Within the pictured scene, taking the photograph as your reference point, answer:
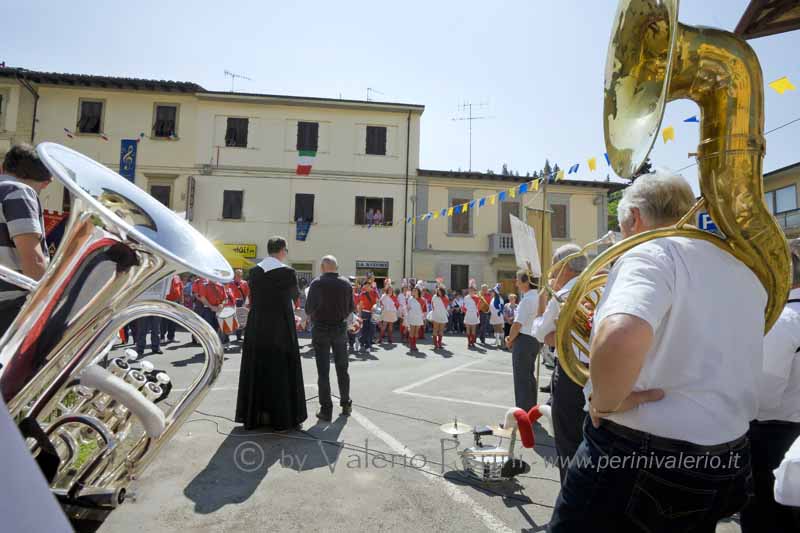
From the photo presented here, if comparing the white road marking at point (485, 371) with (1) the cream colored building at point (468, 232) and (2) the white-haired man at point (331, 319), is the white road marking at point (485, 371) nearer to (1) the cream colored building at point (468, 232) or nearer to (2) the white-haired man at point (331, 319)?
(2) the white-haired man at point (331, 319)

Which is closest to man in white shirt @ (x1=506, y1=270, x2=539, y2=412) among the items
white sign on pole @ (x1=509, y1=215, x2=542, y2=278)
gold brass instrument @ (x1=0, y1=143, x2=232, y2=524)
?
white sign on pole @ (x1=509, y1=215, x2=542, y2=278)

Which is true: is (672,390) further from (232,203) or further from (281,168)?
(232,203)

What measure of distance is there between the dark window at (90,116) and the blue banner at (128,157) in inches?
74.4

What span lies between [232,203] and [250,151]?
2.55 meters

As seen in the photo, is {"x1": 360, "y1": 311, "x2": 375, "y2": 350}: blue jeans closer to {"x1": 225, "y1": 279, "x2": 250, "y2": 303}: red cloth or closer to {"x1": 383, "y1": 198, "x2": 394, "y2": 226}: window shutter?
{"x1": 225, "y1": 279, "x2": 250, "y2": 303}: red cloth

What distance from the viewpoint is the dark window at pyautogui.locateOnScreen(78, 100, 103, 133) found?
827 inches

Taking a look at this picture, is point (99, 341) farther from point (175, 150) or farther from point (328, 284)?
point (175, 150)

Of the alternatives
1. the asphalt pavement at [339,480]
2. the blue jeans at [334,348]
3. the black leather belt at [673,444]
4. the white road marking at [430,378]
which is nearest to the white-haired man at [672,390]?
the black leather belt at [673,444]

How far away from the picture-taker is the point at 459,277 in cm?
2273

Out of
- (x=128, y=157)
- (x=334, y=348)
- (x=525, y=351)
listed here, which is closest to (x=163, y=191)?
(x=128, y=157)

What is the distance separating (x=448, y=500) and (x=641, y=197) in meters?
2.31

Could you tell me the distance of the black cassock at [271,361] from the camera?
14.3ft

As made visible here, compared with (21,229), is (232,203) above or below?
above

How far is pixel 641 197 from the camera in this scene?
1671 mm
